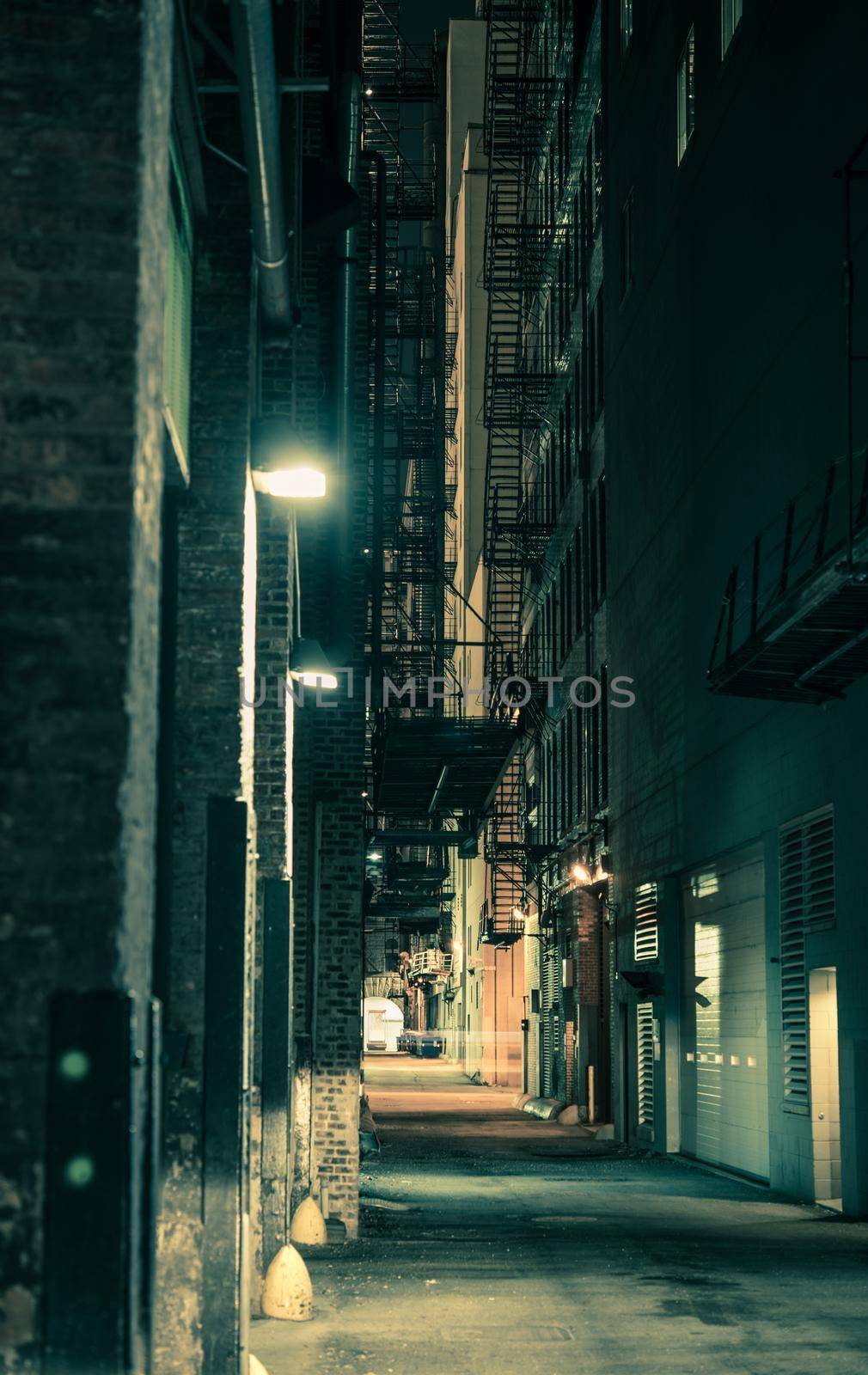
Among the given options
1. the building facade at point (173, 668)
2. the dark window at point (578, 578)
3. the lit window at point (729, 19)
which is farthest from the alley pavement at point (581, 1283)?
the dark window at point (578, 578)

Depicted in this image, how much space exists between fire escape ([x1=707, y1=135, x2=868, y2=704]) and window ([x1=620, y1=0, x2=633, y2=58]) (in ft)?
48.3

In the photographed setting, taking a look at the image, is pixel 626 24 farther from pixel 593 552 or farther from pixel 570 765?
pixel 570 765

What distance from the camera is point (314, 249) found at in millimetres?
14766

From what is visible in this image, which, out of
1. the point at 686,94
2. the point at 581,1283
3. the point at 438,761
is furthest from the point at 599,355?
the point at 581,1283

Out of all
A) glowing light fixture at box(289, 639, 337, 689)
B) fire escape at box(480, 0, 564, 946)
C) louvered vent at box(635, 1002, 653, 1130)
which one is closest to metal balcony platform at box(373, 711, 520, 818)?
louvered vent at box(635, 1002, 653, 1130)

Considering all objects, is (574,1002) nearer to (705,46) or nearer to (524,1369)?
(705,46)

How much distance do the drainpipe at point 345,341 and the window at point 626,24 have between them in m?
18.7

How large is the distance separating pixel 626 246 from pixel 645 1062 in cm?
1459

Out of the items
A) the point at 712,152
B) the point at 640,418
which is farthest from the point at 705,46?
the point at 640,418

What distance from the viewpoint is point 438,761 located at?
21406 mm

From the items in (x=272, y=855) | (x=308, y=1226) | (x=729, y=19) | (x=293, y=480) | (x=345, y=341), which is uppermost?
(x=729, y=19)

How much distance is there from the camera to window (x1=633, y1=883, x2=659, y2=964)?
2702cm

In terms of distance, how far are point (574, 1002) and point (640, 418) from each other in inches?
544

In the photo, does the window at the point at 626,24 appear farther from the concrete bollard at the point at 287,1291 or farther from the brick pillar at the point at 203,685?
the concrete bollard at the point at 287,1291
